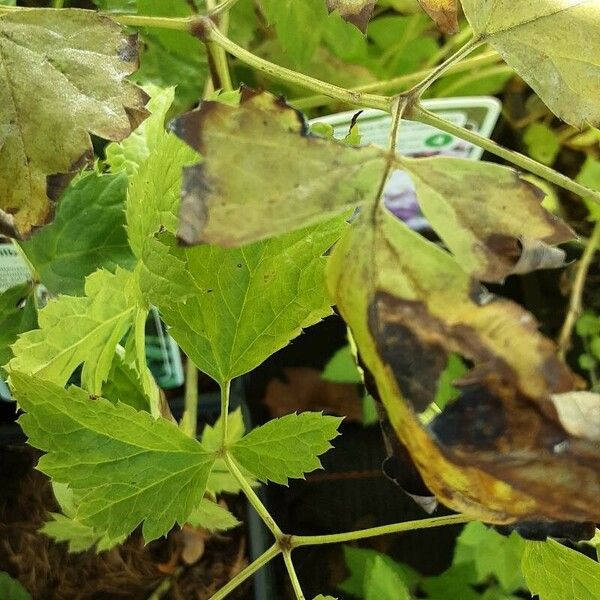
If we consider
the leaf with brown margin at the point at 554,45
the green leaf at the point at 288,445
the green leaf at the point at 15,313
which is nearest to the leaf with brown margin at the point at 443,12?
the leaf with brown margin at the point at 554,45

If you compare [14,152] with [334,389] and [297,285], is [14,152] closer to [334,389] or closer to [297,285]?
[297,285]

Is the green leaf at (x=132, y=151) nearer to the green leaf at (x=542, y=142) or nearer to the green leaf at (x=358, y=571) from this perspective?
the green leaf at (x=358, y=571)

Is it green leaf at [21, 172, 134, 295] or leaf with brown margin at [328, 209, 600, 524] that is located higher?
leaf with brown margin at [328, 209, 600, 524]

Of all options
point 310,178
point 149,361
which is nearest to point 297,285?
point 310,178

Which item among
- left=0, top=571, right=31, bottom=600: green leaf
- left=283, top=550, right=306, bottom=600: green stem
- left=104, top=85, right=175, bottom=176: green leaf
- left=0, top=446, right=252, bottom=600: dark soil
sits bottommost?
left=0, top=446, right=252, bottom=600: dark soil

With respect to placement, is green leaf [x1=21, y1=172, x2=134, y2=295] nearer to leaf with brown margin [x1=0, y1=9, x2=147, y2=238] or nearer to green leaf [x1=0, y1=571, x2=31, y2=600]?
leaf with brown margin [x1=0, y1=9, x2=147, y2=238]

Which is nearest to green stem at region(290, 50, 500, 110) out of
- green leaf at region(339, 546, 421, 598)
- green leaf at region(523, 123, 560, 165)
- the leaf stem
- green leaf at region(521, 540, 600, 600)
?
green leaf at region(523, 123, 560, 165)
